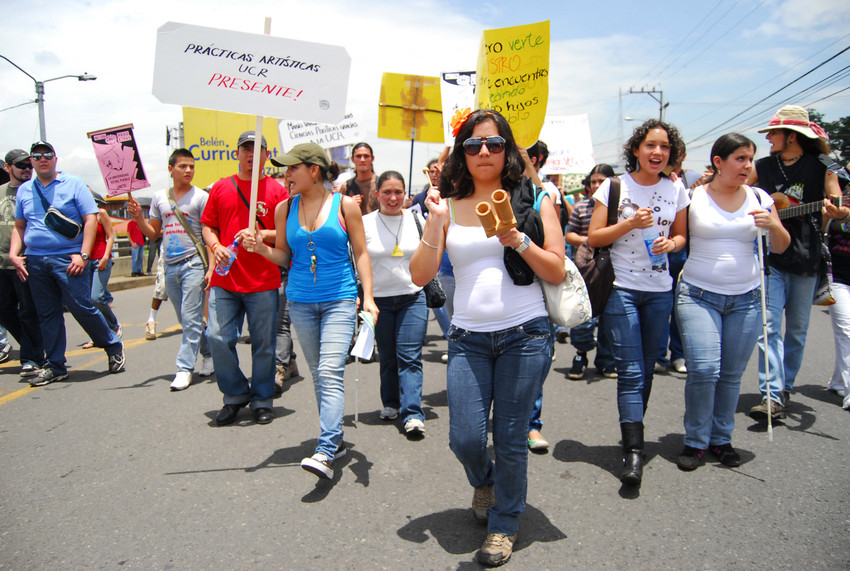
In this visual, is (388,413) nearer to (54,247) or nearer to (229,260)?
(229,260)

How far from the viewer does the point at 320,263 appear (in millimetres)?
3963

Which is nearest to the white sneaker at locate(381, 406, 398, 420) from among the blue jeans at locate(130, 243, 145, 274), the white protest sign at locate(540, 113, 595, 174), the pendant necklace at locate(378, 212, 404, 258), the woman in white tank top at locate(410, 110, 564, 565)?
the pendant necklace at locate(378, 212, 404, 258)

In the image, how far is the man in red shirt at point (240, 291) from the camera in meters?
4.65

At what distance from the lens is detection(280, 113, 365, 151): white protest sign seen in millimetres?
9297

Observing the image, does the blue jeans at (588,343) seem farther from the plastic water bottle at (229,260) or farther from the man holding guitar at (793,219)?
the plastic water bottle at (229,260)

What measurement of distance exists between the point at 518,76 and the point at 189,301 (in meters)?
3.85

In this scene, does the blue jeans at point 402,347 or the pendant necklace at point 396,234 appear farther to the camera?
the pendant necklace at point 396,234

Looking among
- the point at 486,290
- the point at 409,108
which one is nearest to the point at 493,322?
the point at 486,290

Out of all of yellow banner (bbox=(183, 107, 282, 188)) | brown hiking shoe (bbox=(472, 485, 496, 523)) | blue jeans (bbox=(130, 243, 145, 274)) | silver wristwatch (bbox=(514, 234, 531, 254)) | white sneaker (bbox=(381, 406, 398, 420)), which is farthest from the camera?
blue jeans (bbox=(130, 243, 145, 274))

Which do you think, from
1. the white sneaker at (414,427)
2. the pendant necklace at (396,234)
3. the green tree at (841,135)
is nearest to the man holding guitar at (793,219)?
the white sneaker at (414,427)

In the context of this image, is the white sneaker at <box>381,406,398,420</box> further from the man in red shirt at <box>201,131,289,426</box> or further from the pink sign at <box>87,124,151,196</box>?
the pink sign at <box>87,124,151,196</box>

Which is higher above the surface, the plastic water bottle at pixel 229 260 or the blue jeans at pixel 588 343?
the plastic water bottle at pixel 229 260

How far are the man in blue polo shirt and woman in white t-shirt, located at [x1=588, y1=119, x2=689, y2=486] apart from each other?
512 centimetres

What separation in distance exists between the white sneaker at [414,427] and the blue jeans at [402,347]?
0.09 meters
